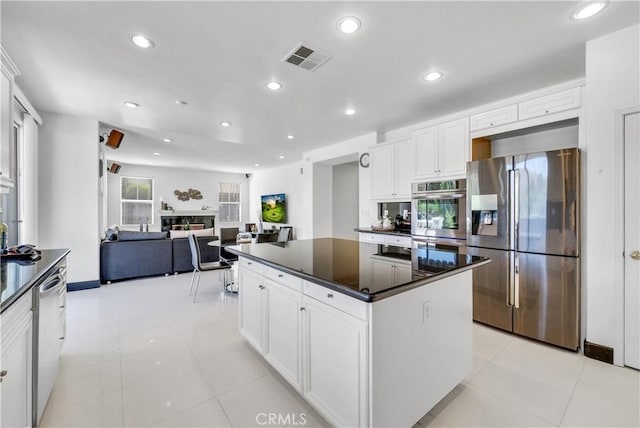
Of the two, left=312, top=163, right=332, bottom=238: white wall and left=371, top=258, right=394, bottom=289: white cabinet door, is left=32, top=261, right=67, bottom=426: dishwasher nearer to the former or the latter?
left=371, top=258, right=394, bottom=289: white cabinet door

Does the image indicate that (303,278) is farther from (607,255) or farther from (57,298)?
(607,255)

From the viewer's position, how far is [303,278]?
1.64 meters

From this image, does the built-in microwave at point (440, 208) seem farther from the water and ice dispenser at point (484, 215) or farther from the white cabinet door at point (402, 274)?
the white cabinet door at point (402, 274)

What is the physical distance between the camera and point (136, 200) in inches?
345

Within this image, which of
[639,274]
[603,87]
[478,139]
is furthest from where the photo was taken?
[478,139]

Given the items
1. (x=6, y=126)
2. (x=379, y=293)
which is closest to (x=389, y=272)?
(x=379, y=293)

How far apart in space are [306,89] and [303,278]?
2.38 m

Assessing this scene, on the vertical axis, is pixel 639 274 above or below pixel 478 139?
below

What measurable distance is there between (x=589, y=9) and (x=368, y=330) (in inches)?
104

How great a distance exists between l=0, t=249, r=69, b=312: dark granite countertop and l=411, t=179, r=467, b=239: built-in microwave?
11.9 feet

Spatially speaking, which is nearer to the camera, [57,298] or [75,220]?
[57,298]

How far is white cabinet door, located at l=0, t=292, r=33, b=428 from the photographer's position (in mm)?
1140

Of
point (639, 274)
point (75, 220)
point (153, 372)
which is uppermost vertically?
point (75, 220)

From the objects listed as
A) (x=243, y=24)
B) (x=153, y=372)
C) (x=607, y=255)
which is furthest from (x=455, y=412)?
(x=243, y=24)
